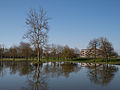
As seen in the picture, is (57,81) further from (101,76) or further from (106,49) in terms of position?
(106,49)

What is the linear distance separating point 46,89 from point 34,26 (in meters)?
32.5

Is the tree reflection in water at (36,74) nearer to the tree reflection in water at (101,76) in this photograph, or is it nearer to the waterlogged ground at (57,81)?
the waterlogged ground at (57,81)

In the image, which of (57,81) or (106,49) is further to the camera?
(106,49)

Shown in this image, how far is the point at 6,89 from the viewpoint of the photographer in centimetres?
870

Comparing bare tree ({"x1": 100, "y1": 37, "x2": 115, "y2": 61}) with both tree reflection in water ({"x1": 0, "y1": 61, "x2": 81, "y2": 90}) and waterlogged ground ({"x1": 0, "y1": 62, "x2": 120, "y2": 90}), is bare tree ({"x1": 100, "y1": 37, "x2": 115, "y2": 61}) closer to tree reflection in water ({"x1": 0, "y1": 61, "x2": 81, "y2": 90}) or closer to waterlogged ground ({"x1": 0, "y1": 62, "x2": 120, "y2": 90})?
tree reflection in water ({"x1": 0, "y1": 61, "x2": 81, "y2": 90})

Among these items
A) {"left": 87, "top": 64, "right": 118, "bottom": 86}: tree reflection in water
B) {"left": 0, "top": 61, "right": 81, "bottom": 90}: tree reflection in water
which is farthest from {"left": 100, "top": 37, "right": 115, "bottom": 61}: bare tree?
{"left": 87, "top": 64, "right": 118, "bottom": 86}: tree reflection in water

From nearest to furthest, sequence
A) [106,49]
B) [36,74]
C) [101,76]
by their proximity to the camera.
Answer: [101,76] → [36,74] → [106,49]

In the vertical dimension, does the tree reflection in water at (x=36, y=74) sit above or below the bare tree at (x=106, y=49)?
below

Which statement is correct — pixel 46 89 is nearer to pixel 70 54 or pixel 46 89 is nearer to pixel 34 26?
pixel 34 26

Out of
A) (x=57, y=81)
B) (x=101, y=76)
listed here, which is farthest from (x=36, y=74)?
(x=101, y=76)

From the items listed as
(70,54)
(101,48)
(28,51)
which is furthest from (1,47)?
(101,48)

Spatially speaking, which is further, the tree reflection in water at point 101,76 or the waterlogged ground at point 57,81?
the tree reflection in water at point 101,76

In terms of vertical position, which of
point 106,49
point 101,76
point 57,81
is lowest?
point 101,76

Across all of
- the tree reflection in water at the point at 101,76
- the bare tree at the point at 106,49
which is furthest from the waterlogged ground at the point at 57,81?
the bare tree at the point at 106,49
